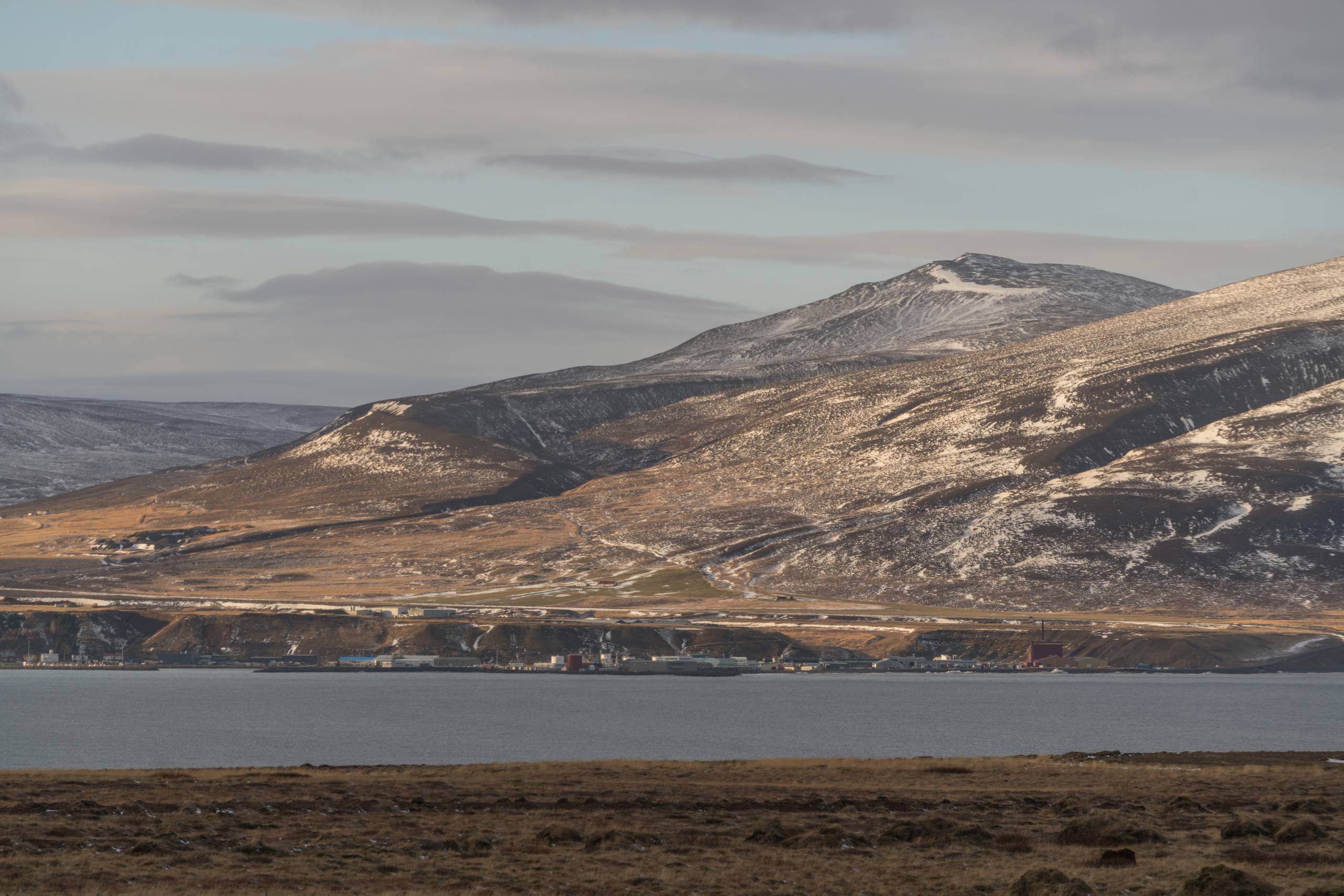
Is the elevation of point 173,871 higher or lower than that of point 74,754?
higher

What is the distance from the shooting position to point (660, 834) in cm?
5238

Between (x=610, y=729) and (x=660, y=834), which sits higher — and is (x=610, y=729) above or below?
below

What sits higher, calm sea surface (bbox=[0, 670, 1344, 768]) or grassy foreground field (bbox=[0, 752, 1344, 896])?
grassy foreground field (bbox=[0, 752, 1344, 896])

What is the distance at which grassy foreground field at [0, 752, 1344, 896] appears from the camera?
4188cm

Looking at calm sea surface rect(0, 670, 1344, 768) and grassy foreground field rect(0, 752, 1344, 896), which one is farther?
calm sea surface rect(0, 670, 1344, 768)

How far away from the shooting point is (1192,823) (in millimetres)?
56031

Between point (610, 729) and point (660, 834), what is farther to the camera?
point (610, 729)

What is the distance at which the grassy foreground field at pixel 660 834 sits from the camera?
137ft

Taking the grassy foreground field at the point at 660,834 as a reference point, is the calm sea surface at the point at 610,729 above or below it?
below

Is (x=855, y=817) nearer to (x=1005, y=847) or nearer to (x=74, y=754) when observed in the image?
(x=1005, y=847)

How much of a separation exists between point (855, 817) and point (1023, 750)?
235ft

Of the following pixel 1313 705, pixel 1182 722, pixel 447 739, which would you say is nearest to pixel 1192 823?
pixel 447 739

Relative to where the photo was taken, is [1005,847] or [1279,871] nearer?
[1279,871]

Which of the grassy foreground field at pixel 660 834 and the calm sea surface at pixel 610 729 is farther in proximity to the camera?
the calm sea surface at pixel 610 729
